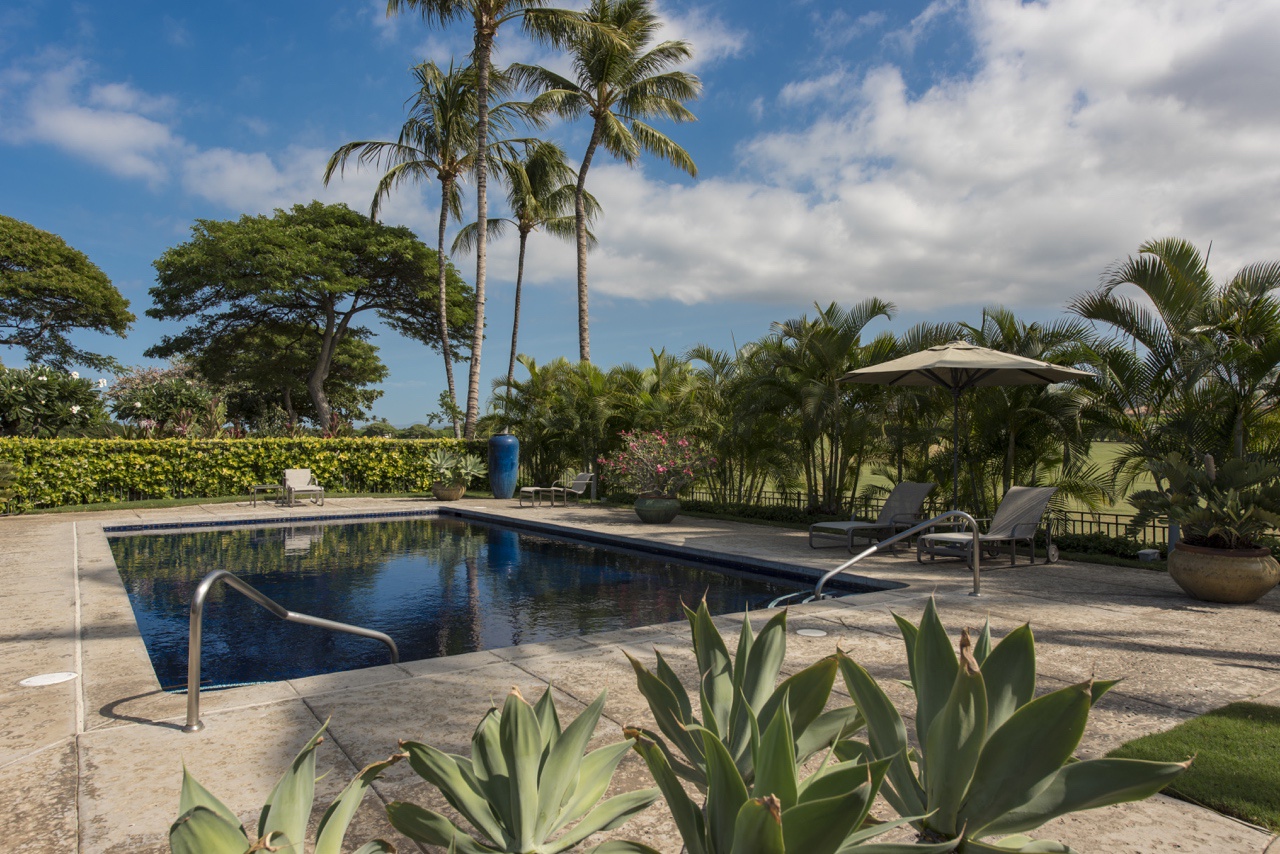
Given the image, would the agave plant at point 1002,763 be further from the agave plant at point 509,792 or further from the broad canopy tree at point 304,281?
the broad canopy tree at point 304,281

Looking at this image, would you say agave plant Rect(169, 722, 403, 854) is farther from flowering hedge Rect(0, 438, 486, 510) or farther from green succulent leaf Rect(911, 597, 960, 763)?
flowering hedge Rect(0, 438, 486, 510)

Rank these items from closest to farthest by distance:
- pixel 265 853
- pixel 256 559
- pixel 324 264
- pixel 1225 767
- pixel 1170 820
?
pixel 265 853 < pixel 1170 820 < pixel 1225 767 < pixel 256 559 < pixel 324 264

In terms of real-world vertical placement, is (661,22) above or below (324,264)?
above

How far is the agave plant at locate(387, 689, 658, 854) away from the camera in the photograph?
1.33m

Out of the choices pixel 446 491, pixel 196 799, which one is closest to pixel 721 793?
pixel 196 799

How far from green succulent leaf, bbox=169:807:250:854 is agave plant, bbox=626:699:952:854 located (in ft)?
2.03

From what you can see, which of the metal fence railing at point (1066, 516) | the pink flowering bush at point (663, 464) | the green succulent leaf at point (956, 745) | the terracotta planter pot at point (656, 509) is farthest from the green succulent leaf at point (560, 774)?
the pink flowering bush at point (663, 464)

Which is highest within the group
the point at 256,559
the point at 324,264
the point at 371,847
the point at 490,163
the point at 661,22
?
the point at 661,22

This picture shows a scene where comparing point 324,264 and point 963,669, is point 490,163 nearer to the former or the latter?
point 324,264

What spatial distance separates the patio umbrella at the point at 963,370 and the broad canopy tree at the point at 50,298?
3392 cm

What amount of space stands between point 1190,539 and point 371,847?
22.9ft

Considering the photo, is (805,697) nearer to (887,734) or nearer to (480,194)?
(887,734)

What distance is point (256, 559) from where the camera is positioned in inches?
386

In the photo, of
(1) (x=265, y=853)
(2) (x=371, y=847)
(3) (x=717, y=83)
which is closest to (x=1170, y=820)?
(2) (x=371, y=847)
